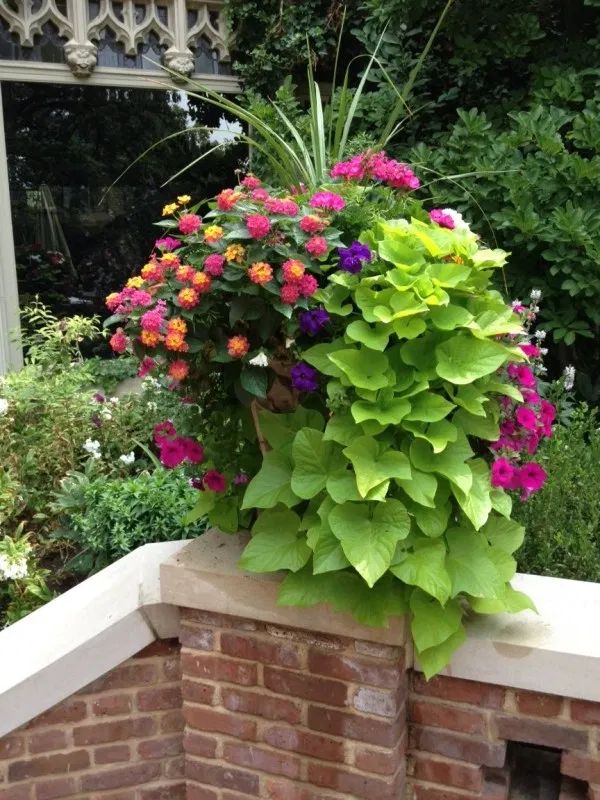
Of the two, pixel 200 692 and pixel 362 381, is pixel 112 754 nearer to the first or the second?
pixel 200 692

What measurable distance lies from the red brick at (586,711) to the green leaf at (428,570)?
18.0 inches

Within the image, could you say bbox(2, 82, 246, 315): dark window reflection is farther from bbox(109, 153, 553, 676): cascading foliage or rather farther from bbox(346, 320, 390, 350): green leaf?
bbox(346, 320, 390, 350): green leaf

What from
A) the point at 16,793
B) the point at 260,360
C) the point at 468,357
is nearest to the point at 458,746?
the point at 468,357

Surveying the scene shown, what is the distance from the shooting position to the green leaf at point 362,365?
172 centimetres

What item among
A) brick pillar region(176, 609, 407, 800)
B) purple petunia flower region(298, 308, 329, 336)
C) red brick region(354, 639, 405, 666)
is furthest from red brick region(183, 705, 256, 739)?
purple petunia flower region(298, 308, 329, 336)

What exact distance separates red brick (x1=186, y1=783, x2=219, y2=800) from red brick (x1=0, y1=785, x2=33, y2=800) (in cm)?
50

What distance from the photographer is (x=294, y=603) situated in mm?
1800

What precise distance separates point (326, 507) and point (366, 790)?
0.82m

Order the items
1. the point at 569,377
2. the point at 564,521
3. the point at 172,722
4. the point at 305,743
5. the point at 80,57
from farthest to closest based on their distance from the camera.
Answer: the point at 80,57
the point at 569,377
the point at 564,521
the point at 172,722
the point at 305,743

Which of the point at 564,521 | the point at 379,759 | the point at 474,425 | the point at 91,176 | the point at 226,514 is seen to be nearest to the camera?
the point at 474,425

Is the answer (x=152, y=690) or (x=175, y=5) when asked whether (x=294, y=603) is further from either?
(x=175, y=5)

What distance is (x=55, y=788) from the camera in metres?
2.30

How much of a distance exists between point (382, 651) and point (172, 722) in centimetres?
87

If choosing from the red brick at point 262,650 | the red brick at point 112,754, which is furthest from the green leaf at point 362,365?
the red brick at point 112,754
